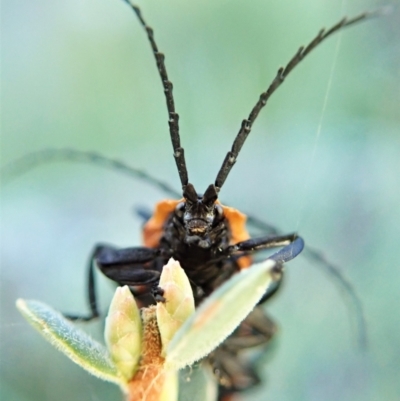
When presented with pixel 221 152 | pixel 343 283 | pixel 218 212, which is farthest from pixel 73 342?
pixel 221 152

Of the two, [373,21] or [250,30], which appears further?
[250,30]

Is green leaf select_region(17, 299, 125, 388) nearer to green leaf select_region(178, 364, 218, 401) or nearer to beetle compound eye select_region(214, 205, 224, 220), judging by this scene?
green leaf select_region(178, 364, 218, 401)

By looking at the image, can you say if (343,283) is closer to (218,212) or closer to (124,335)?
(218,212)

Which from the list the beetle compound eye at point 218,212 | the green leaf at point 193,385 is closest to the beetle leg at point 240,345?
the beetle compound eye at point 218,212

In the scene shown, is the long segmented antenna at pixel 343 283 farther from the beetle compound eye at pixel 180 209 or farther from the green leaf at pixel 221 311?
the green leaf at pixel 221 311

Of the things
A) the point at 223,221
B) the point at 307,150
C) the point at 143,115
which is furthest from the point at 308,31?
the point at 223,221

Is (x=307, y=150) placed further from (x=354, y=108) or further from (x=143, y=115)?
(x=143, y=115)

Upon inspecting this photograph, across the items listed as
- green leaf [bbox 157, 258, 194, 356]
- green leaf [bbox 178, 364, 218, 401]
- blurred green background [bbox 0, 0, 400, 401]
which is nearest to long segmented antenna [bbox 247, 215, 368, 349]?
blurred green background [bbox 0, 0, 400, 401]
